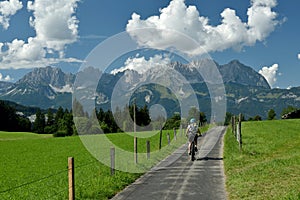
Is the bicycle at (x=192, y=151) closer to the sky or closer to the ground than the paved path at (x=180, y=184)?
closer to the sky

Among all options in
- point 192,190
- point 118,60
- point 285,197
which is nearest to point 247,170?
point 192,190

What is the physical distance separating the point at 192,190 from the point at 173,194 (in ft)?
2.93

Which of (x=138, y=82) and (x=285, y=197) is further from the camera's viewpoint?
(x=138, y=82)

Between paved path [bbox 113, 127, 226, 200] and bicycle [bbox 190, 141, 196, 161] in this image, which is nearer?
paved path [bbox 113, 127, 226, 200]

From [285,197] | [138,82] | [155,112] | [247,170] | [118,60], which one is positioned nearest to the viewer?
[285,197]

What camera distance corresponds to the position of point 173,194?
12.5m

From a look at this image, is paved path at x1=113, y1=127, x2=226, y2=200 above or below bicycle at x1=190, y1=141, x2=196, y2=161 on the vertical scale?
below

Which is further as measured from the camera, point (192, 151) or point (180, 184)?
point (192, 151)

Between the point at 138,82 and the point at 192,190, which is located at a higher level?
the point at 138,82

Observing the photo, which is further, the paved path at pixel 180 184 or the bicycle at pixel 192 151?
the bicycle at pixel 192 151

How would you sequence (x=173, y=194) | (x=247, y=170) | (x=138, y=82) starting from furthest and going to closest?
(x=138, y=82) → (x=247, y=170) → (x=173, y=194)

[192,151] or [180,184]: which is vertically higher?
[192,151]

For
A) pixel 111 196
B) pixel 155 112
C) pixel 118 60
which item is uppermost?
pixel 118 60

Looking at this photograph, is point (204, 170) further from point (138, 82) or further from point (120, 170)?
point (138, 82)
